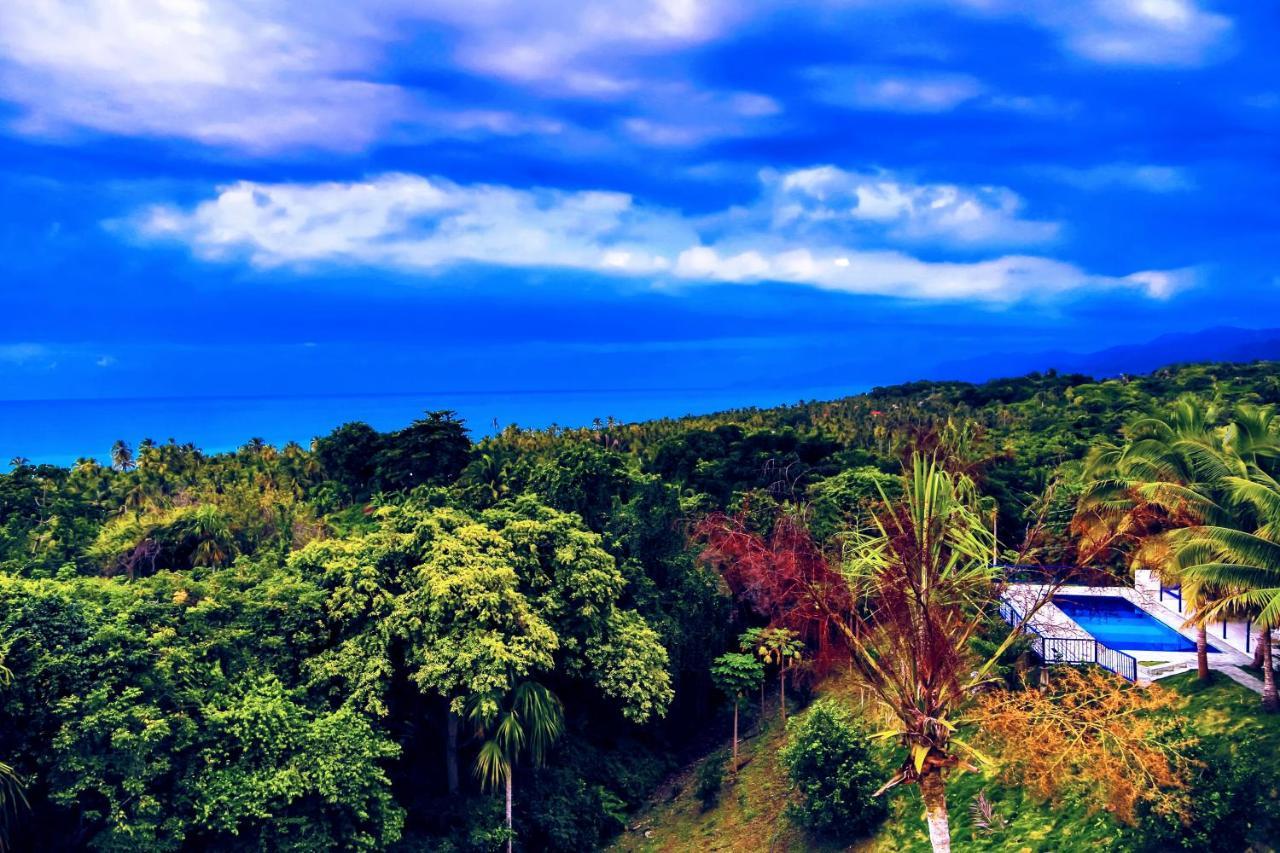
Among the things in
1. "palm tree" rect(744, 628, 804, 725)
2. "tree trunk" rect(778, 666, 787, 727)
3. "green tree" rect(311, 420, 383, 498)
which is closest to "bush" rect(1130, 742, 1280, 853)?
"palm tree" rect(744, 628, 804, 725)

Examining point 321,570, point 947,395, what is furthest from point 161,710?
point 947,395

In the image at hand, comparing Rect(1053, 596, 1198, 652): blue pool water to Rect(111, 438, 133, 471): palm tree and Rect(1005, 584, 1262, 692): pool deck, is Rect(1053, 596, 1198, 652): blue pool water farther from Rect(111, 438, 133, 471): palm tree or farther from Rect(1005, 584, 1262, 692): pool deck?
Rect(111, 438, 133, 471): palm tree

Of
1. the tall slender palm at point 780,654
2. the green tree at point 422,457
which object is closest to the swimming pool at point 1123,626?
the tall slender palm at point 780,654

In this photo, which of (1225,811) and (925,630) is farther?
(1225,811)

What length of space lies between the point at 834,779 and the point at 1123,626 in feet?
45.7

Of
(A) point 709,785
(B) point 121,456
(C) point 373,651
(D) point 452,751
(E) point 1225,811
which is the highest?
(B) point 121,456

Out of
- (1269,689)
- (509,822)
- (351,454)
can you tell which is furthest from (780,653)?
(351,454)

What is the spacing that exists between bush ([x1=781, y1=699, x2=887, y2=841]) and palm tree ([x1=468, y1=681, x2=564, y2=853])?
5.37 m

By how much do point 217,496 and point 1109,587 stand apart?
30052mm

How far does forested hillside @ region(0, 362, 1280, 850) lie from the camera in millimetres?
15844

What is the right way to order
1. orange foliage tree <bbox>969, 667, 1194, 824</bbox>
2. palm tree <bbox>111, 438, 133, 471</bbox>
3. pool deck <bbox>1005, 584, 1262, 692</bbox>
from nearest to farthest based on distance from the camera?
orange foliage tree <bbox>969, 667, 1194, 824</bbox> < pool deck <bbox>1005, 584, 1262, 692</bbox> < palm tree <bbox>111, 438, 133, 471</bbox>

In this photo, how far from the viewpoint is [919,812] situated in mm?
18172

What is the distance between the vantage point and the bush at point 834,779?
59.9 ft

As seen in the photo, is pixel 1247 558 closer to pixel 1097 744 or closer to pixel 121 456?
pixel 1097 744
